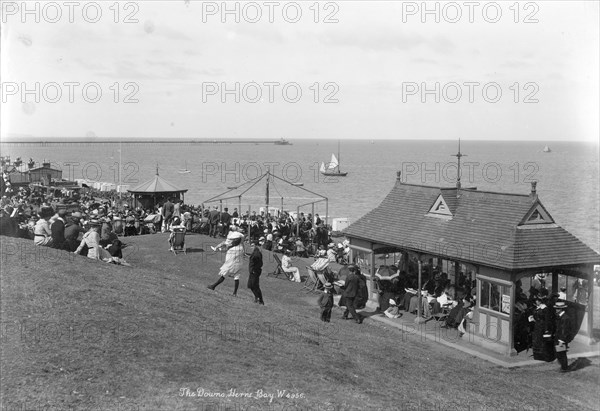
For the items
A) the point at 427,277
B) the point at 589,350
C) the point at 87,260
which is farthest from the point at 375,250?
the point at 87,260

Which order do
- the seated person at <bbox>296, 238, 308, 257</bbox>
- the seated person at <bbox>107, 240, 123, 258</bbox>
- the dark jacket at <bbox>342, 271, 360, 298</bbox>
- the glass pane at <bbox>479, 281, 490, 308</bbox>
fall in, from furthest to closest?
1. the seated person at <bbox>296, 238, 308, 257</bbox>
2. the seated person at <bbox>107, 240, 123, 258</bbox>
3. the dark jacket at <bbox>342, 271, 360, 298</bbox>
4. the glass pane at <bbox>479, 281, 490, 308</bbox>

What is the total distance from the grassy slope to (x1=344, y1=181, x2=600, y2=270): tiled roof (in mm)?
2577

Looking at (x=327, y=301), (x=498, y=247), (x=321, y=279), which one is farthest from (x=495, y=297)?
(x=321, y=279)

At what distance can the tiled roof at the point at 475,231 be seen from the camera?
15906 millimetres

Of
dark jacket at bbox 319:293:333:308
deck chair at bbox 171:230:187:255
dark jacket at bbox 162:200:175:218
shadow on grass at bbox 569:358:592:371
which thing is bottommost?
shadow on grass at bbox 569:358:592:371

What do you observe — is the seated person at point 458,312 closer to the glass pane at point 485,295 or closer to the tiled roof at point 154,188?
the glass pane at point 485,295

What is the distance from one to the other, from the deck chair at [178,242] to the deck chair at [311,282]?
18.4 ft

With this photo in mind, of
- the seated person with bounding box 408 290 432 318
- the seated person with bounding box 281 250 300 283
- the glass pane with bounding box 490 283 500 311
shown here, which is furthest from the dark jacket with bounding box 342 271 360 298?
the seated person with bounding box 281 250 300 283

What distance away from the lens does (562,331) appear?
45.1 feet

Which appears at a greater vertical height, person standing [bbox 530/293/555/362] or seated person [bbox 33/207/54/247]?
seated person [bbox 33/207/54/247]

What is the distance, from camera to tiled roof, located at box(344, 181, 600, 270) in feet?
52.2

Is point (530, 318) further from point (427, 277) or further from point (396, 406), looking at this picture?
point (396, 406)

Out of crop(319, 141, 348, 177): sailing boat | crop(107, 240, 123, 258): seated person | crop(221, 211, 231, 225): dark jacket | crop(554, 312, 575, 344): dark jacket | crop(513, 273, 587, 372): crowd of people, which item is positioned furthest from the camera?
crop(319, 141, 348, 177): sailing boat

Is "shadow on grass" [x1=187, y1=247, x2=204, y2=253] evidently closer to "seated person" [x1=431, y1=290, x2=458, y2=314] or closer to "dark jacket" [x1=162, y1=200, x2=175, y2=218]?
"dark jacket" [x1=162, y1=200, x2=175, y2=218]
